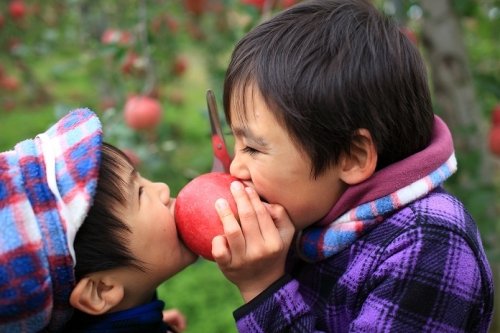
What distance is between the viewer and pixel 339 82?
3.45ft

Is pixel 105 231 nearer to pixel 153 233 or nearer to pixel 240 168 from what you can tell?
pixel 153 233

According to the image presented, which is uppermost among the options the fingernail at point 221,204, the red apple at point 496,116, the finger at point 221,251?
the fingernail at point 221,204

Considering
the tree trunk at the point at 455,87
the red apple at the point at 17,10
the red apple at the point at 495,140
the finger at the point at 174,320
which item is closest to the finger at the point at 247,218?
the finger at the point at 174,320

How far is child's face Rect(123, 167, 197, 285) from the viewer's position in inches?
45.1

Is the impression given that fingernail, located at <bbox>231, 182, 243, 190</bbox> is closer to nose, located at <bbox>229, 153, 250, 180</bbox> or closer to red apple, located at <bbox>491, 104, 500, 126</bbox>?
nose, located at <bbox>229, 153, 250, 180</bbox>

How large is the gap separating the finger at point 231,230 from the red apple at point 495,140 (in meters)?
1.28

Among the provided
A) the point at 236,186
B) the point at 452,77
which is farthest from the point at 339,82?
the point at 452,77

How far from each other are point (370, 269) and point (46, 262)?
54cm

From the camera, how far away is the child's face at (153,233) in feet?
3.76

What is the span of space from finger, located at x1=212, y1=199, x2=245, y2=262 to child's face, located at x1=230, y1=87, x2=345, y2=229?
7 cm

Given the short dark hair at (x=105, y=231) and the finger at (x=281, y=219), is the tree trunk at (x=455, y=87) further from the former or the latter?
the short dark hair at (x=105, y=231)

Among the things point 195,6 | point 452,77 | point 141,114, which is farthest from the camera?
point 195,6

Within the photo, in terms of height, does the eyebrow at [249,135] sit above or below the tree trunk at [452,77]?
above

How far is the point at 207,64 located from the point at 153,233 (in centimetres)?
325
